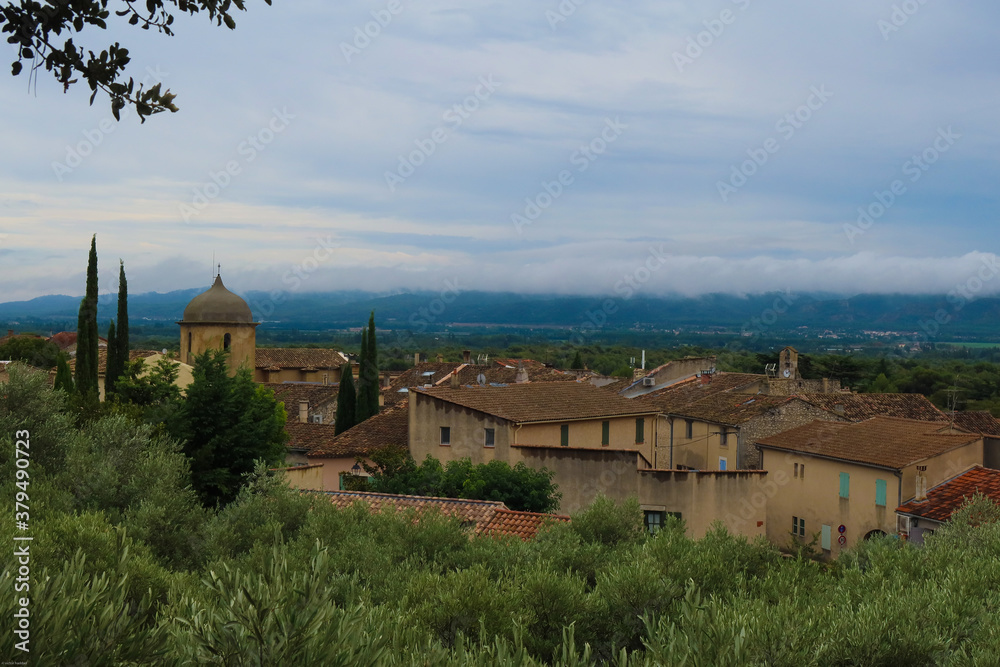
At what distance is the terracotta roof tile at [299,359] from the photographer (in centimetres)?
6494

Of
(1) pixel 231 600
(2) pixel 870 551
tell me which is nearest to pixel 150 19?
(1) pixel 231 600

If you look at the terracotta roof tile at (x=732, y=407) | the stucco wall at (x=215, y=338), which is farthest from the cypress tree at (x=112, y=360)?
the terracotta roof tile at (x=732, y=407)

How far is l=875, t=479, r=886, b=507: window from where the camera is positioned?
24.7 meters

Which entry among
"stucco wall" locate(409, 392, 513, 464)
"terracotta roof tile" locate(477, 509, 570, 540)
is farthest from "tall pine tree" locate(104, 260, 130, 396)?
"terracotta roof tile" locate(477, 509, 570, 540)

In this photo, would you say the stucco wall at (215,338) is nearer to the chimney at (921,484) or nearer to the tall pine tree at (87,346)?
the tall pine tree at (87,346)

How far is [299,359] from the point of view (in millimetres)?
67375

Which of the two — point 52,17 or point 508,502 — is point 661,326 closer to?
point 508,502

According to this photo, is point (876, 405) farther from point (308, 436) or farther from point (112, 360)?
point (112, 360)

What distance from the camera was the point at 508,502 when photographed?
74.4 feet

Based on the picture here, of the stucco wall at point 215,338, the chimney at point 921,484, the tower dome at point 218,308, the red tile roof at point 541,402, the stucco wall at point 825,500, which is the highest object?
the tower dome at point 218,308

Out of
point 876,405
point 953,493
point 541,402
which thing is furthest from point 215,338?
point 953,493

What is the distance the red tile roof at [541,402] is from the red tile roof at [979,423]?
47.9ft

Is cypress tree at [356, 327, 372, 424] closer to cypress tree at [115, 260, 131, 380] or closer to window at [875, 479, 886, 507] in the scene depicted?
cypress tree at [115, 260, 131, 380]

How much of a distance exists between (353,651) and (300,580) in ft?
→ 1.93
